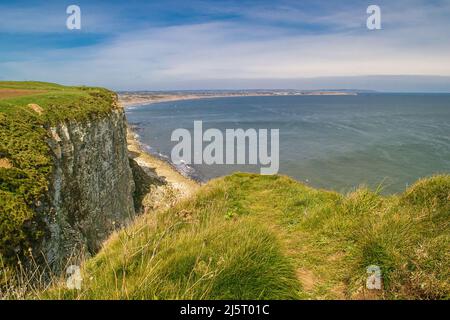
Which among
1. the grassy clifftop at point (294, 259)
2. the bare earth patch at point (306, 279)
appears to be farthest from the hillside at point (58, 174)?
the bare earth patch at point (306, 279)

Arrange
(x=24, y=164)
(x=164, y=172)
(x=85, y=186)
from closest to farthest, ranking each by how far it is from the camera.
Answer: (x=24, y=164)
(x=85, y=186)
(x=164, y=172)

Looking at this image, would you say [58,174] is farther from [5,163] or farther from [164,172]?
[164,172]

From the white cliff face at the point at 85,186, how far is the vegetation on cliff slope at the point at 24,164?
0.62m

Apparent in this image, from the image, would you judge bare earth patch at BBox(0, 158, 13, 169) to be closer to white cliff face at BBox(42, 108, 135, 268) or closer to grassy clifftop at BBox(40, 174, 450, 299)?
white cliff face at BBox(42, 108, 135, 268)

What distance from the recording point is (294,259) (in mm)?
6094

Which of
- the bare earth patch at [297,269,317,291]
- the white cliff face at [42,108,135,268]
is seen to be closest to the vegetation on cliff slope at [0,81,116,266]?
the white cliff face at [42,108,135,268]

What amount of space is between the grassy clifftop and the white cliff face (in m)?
5.86

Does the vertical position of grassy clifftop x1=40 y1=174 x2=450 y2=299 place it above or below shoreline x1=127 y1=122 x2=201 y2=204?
above

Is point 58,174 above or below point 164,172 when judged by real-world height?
above

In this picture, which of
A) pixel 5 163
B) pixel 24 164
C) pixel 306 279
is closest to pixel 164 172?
pixel 24 164

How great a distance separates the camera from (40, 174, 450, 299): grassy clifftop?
438 cm

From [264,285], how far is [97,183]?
17755 mm

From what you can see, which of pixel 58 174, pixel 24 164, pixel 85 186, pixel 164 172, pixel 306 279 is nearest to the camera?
pixel 306 279

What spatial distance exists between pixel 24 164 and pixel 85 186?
22.6 feet
